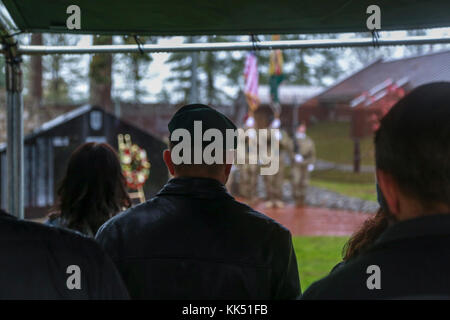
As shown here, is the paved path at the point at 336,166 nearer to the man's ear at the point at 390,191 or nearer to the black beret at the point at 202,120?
the black beret at the point at 202,120

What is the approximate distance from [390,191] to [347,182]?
26532 mm

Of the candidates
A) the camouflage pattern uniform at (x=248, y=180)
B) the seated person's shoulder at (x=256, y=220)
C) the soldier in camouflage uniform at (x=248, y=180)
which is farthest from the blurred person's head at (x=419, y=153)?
the camouflage pattern uniform at (x=248, y=180)

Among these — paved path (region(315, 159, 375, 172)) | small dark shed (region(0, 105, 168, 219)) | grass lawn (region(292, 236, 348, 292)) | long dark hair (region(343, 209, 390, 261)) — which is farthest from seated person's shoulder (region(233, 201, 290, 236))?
paved path (region(315, 159, 375, 172))

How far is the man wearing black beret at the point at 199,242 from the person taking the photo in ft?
5.89

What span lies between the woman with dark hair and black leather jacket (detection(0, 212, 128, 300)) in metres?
1.47

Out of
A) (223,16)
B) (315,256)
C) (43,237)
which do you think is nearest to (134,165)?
(315,256)

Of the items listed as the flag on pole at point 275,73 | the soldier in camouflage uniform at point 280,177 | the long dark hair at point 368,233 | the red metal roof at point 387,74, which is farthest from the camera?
the red metal roof at point 387,74

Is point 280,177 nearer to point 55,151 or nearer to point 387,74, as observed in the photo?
Result: point 55,151

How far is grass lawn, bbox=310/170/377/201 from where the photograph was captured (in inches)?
937

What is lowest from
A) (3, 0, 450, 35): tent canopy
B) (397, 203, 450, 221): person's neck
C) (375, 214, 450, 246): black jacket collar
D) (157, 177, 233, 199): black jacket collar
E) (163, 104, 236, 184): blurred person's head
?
(375, 214, 450, 246): black jacket collar

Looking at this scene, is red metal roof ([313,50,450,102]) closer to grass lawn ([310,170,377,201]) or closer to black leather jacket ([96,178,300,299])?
grass lawn ([310,170,377,201])

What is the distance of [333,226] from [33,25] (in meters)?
12.2

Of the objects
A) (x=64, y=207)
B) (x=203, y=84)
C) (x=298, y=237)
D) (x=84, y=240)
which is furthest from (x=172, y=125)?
(x=203, y=84)

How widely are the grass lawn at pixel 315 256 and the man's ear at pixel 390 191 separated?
17.1 ft
